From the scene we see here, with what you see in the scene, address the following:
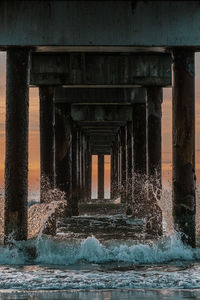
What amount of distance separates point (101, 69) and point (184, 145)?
168 inches

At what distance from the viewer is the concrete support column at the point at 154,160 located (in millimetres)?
12789

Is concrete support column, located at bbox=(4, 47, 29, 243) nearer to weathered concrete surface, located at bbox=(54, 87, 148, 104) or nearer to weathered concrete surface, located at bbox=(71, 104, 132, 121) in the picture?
weathered concrete surface, located at bbox=(54, 87, 148, 104)

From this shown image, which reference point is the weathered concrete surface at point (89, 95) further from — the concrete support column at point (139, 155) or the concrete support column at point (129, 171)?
the concrete support column at point (129, 171)

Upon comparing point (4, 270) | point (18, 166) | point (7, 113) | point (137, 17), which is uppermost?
point (137, 17)

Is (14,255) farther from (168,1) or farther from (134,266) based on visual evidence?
(168,1)

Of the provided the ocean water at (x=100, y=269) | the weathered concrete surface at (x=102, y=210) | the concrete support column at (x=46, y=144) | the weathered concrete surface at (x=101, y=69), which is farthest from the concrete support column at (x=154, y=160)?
the weathered concrete surface at (x=102, y=210)

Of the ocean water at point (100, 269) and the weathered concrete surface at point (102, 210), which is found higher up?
the weathered concrete surface at point (102, 210)

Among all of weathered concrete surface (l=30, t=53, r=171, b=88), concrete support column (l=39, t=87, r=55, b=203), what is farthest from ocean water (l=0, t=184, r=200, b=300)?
weathered concrete surface (l=30, t=53, r=171, b=88)

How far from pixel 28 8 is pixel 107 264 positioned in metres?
4.21

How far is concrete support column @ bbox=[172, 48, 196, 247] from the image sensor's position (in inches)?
402

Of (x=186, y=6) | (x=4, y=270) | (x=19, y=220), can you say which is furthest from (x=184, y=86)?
(x=4, y=270)

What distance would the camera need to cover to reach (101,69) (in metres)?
14.0

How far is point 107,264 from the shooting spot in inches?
365

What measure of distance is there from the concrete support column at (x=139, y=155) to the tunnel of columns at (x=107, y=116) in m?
0.03
